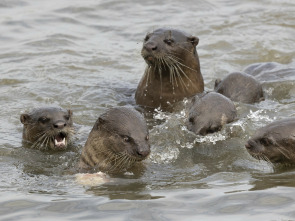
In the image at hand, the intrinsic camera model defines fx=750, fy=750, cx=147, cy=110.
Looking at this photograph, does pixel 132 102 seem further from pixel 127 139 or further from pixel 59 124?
pixel 127 139

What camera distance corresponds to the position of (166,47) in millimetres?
9195

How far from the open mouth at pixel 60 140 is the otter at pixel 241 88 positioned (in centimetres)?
A: 236

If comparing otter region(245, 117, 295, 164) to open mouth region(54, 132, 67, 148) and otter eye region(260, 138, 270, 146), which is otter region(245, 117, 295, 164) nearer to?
otter eye region(260, 138, 270, 146)

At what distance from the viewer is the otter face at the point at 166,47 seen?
9.09 meters

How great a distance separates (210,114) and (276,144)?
112 cm

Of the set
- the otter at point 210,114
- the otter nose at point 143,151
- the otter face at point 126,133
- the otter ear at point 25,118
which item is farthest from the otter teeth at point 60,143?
the otter nose at point 143,151

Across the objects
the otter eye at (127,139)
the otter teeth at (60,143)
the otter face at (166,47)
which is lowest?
the otter teeth at (60,143)

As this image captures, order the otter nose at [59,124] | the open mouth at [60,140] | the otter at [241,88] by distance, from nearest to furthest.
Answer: the otter nose at [59,124] → the open mouth at [60,140] → the otter at [241,88]

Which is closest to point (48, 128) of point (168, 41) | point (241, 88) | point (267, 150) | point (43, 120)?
point (43, 120)

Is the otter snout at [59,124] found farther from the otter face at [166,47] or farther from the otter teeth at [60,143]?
the otter face at [166,47]

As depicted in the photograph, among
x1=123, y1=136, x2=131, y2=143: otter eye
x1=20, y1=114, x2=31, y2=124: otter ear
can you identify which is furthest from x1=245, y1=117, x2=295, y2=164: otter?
x1=20, y1=114, x2=31, y2=124: otter ear

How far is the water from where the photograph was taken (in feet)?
20.5

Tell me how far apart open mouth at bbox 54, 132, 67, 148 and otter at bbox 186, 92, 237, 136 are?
1.38m

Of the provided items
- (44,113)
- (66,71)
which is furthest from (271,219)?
(66,71)
